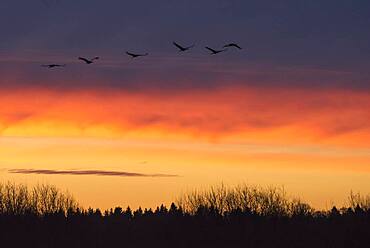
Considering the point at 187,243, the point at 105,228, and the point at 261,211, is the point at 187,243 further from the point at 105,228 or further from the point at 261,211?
the point at 105,228

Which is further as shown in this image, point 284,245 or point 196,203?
point 196,203

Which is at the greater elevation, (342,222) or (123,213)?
(123,213)

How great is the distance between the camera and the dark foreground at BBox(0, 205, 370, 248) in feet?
257

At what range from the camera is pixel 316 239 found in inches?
3123

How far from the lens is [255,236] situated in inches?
3174

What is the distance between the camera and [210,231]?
82.9 metres

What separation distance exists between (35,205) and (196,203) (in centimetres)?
1442

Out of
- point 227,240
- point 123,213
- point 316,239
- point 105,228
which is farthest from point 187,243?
point 123,213

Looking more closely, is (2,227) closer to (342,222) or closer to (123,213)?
(342,222)

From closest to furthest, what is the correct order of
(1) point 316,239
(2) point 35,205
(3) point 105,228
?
(1) point 316,239, (2) point 35,205, (3) point 105,228

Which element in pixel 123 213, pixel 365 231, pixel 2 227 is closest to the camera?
pixel 365 231

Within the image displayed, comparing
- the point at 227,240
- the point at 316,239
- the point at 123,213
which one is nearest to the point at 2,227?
the point at 227,240

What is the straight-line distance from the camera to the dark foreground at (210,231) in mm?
78188

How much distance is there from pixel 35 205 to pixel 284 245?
24.1m
